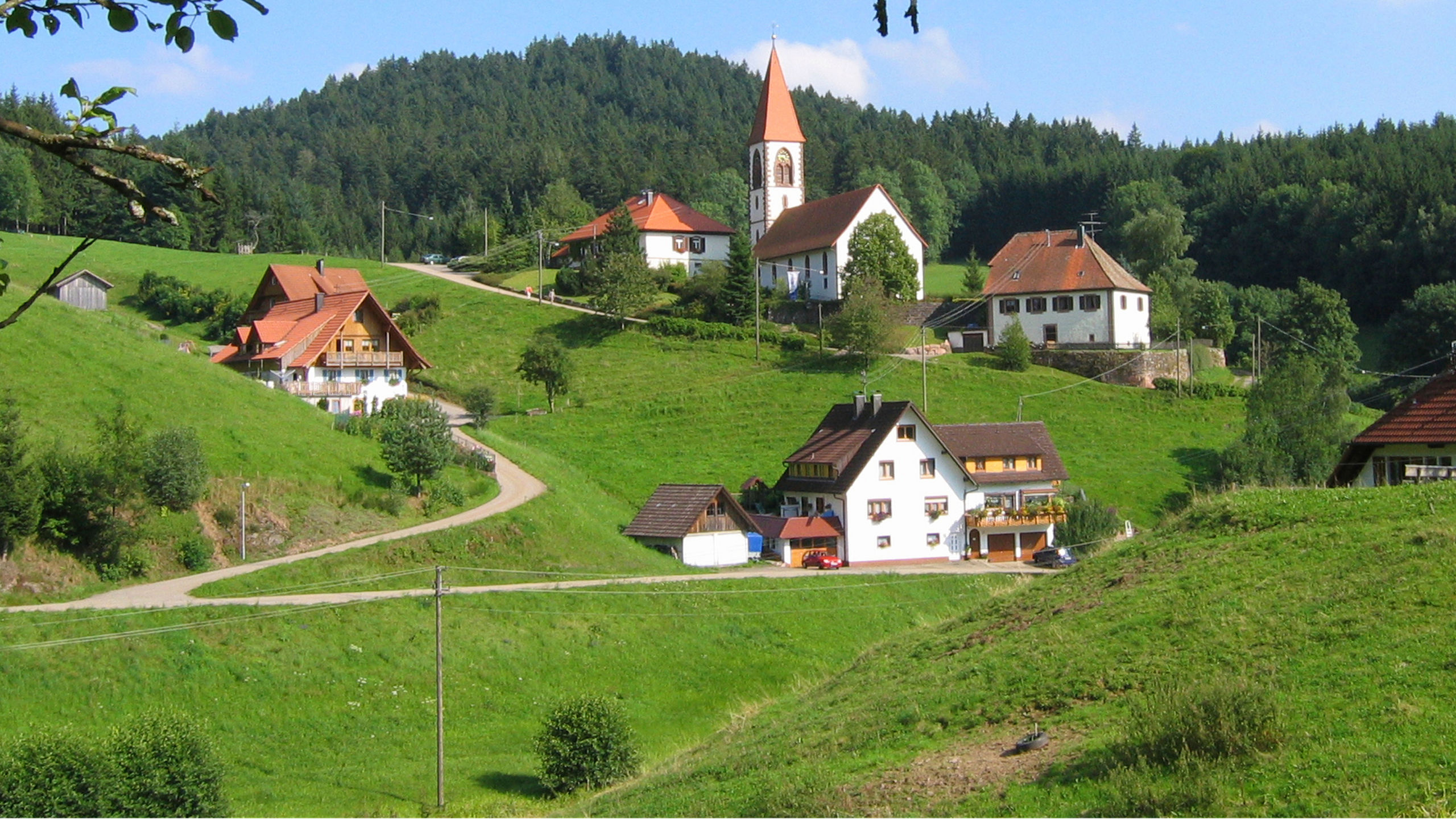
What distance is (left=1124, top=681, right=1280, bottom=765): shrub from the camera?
495 inches

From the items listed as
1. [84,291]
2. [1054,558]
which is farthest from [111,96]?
[84,291]

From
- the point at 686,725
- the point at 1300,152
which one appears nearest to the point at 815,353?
the point at 686,725

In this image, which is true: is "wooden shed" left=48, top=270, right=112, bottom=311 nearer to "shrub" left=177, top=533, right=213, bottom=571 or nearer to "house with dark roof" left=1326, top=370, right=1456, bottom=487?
"shrub" left=177, top=533, right=213, bottom=571

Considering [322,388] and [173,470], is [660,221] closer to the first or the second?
[322,388]

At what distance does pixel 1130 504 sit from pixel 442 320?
4576 centimetres

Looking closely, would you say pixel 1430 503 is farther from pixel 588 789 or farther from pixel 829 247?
pixel 829 247

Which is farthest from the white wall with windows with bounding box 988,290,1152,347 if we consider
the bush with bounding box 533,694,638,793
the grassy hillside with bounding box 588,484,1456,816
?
the grassy hillside with bounding box 588,484,1456,816

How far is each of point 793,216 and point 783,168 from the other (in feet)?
20.1

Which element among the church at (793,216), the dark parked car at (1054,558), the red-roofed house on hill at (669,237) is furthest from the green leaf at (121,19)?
the red-roofed house on hill at (669,237)

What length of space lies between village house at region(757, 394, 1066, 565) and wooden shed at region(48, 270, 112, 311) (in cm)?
4565

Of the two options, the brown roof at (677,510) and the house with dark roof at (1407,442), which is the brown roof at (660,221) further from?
the house with dark roof at (1407,442)

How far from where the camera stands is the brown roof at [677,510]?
155 ft

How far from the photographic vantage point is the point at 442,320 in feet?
272

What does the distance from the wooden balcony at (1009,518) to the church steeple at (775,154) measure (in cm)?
5113
